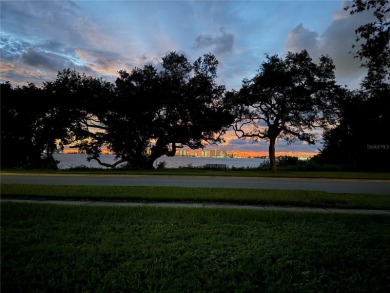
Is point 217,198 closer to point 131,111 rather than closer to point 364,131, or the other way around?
point 131,111

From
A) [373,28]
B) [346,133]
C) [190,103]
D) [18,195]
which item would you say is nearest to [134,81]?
[190,103]

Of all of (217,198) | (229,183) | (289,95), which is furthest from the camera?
(289,95)

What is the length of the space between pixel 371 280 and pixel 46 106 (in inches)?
1419

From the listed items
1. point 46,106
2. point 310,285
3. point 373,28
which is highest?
point 46,106

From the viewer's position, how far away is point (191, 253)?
468 cm

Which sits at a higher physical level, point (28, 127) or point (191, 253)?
point (28, 127)

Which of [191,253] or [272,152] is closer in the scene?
[191,253]

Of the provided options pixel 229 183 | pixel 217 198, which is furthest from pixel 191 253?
pixel 229 183

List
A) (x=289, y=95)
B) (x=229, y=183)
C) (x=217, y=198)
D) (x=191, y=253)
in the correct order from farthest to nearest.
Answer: (x=289, y=95), (x=229, y=183), (x=217, y=198), (x=191, y=253)

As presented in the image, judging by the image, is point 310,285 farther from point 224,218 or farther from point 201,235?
point 224,218

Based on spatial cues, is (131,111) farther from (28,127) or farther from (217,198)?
(217,198)

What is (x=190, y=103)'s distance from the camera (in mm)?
32688

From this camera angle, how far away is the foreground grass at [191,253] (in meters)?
3.80

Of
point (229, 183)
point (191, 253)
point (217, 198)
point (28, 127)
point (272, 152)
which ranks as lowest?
point (191, 253)
